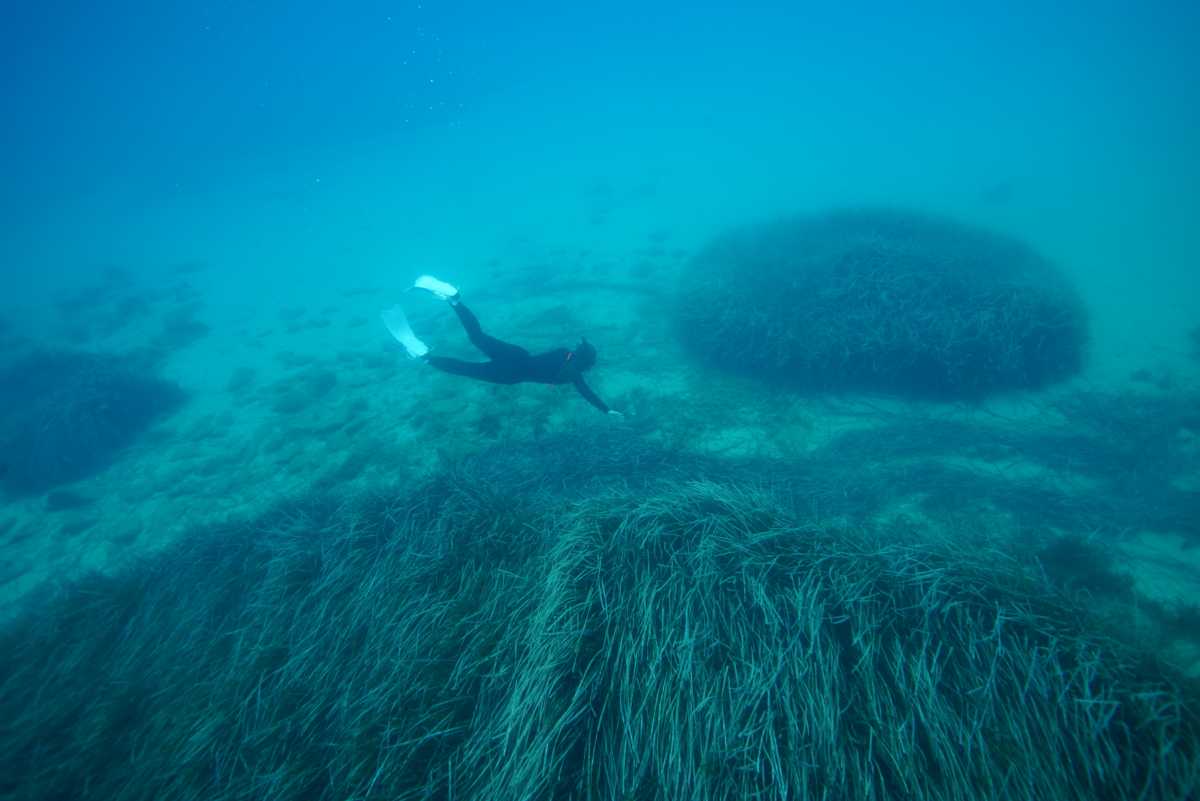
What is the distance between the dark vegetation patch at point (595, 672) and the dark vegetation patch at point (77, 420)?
8.47m

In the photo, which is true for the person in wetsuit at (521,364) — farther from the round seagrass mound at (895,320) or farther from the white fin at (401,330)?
the round seagrass mound at (895,320)

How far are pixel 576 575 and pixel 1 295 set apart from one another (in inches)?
1795

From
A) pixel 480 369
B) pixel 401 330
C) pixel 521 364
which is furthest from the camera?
pixel 401 330

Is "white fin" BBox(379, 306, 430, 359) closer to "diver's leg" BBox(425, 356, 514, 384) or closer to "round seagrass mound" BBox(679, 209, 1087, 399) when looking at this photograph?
"diver's leg" BBox(425, 356, 514, 384)

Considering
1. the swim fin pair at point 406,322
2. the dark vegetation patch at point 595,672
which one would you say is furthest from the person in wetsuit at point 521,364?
the dark vegetation patch at point 595,672

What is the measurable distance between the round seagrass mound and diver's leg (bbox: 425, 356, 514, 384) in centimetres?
473

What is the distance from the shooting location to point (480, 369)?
28.9ft

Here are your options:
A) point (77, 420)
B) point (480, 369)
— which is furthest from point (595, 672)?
point (77, 420)

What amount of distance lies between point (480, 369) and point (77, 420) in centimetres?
1175

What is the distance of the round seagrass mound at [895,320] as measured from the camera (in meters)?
8.76

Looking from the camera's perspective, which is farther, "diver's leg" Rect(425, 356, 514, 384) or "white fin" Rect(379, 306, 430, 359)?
"white fin" Rect(379, 306, 430, 359)

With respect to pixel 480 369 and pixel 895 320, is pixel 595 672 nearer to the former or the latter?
pixel 480 369

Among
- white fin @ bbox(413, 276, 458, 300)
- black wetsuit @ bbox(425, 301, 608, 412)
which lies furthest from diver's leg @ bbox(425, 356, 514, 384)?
white fin @ bbox(413, 276, 458, 300)

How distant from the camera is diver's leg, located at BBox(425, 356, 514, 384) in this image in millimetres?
8709
